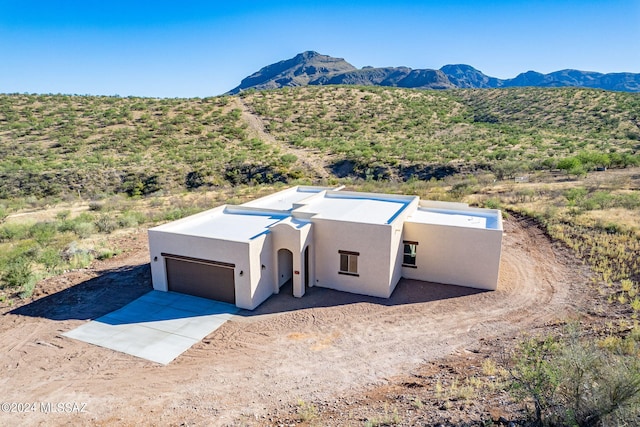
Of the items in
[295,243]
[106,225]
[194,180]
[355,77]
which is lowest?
[106,225]

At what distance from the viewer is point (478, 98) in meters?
67.3

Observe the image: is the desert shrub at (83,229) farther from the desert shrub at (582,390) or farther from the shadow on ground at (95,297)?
the desert shrub at (582,390)

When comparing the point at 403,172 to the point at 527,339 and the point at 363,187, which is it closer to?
the point at 363,187

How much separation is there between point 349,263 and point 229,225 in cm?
540

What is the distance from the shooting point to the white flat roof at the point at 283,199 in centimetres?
2053

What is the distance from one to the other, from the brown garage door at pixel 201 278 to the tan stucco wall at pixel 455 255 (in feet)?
24.9

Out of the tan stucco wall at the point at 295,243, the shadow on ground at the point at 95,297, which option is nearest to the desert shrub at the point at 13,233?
the shadow on ground at the point at 95,297

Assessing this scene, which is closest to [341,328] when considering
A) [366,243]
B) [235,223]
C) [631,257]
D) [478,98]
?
[366,243]

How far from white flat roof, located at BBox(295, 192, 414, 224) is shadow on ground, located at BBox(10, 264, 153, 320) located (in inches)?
293

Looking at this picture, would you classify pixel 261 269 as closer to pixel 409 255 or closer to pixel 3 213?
pixel 409 255

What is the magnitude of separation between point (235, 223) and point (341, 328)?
6.88 meters

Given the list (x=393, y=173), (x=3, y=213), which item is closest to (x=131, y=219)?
(x=3, y=213)

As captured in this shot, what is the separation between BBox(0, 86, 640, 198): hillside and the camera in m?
38.1

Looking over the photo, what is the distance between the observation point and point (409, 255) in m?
17.2
